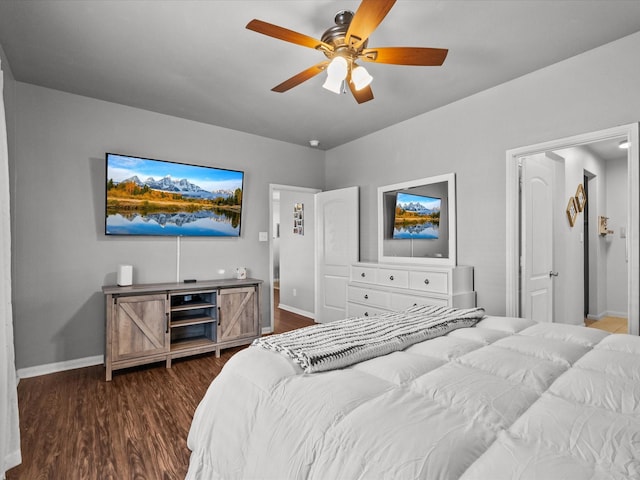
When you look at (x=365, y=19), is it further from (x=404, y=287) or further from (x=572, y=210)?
(x=572, y=210)

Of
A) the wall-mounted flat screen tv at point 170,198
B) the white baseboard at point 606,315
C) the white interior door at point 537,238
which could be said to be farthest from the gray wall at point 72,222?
the white baseboard at point 606,315

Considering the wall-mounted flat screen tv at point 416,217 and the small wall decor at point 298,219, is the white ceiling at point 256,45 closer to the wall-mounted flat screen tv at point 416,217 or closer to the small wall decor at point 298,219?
the wall-mounted flat screen tv at point 416,217

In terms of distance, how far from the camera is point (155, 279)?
3.85 metres

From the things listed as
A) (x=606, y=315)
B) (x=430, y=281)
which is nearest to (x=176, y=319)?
(x=430, y=281)

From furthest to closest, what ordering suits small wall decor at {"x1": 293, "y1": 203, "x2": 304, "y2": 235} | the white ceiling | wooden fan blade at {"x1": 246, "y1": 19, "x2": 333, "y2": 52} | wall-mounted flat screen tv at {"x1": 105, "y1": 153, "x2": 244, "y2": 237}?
small wall decor at {"x1": 293, "y1": 203, "x2": 304, "y2": 235}, wall-mounted flat screen tv at {"x1": 105, "y1": 153, "x2": 244, "y2": 237}, the white ceiling, wooden fan blade at {"x1": 246, "y1": 19, "x2": 333, "y2": 52}

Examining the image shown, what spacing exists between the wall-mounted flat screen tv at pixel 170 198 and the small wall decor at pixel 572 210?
3.89m

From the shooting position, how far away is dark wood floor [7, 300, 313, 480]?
1.88 meters

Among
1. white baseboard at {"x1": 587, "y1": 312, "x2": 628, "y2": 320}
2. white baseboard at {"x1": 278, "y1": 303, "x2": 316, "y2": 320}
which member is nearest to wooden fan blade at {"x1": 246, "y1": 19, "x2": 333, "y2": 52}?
white baseboard at {"x1": 278, "y1": 303, "x2": 316, "y2": 320}

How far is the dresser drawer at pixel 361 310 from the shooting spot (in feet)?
12.9

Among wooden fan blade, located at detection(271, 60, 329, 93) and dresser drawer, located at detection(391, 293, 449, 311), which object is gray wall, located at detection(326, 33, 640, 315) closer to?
→ dresser drawer, located at detection(391, 293, 449, 311)

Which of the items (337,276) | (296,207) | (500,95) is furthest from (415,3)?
(296,207)

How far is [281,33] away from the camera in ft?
6.20

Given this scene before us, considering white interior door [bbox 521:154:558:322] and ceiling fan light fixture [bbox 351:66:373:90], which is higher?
ceiling fan light fixture [bbox 351:66:373:90]

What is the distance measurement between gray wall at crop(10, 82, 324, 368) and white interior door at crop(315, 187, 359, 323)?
166 cm
